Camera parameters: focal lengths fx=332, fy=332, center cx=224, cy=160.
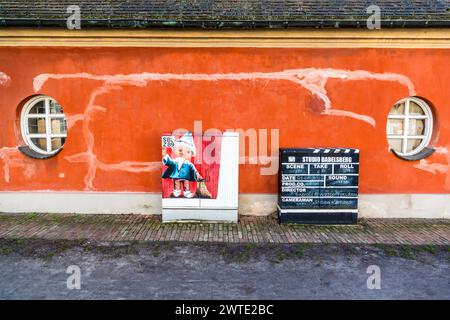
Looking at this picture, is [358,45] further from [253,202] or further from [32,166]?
[32,166]

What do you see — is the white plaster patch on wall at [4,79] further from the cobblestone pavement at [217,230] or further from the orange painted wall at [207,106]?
the cobblestone pavement at [217,230]

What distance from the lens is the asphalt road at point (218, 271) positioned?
4.60 m

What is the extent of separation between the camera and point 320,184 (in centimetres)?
719

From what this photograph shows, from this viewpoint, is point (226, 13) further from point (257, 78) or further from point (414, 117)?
point (414, 117)

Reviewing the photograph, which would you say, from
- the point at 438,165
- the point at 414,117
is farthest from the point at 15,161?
the point at 438,165

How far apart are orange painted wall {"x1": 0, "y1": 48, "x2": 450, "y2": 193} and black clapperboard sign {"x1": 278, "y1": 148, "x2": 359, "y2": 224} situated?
21.6 inches

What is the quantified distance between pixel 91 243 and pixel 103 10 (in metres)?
5.07

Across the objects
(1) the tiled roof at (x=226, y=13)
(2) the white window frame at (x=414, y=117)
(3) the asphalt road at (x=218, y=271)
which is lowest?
(3) the asphalt road at (x=218, y=271)

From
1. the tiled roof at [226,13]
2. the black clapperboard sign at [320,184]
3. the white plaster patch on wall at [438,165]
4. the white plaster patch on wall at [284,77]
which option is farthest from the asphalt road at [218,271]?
the tiled roof at [226,13]

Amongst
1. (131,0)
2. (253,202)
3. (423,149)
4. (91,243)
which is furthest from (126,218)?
(423,149)

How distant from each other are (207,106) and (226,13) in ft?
6.80

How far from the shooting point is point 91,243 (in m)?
6.25

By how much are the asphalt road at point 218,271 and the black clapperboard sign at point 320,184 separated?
1149mm

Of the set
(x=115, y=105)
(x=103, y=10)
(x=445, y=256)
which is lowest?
(x=445, y=256)
